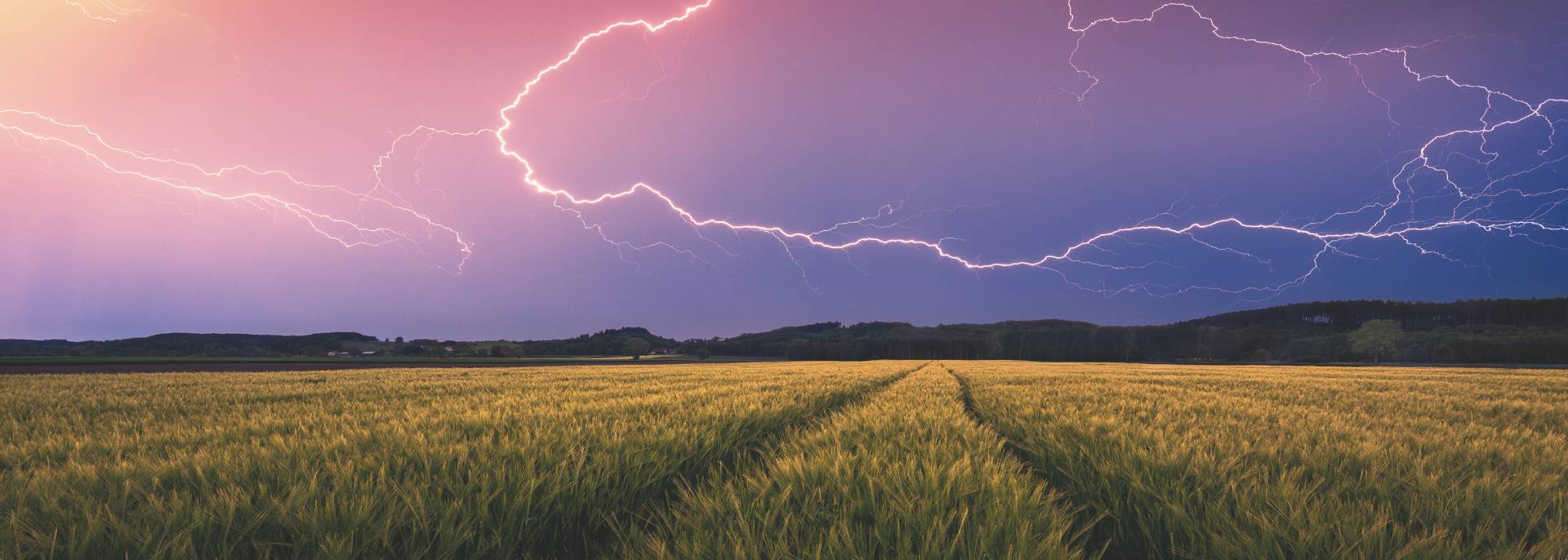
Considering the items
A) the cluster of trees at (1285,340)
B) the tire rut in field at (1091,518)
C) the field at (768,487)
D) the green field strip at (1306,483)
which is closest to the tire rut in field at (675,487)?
the field at (768,487)

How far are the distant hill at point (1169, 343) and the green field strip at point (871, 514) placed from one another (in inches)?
4118

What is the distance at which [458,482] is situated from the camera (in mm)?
2461

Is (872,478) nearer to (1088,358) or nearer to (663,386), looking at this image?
(663,386)

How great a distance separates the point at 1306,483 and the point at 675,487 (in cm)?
368

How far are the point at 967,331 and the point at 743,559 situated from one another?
491ft

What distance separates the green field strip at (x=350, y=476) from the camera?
1.81m

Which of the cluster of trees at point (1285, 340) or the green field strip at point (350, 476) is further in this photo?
the cluster of trees at point (1285, 340)

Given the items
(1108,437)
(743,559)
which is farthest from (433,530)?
(1108,437)

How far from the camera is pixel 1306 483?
108 inches

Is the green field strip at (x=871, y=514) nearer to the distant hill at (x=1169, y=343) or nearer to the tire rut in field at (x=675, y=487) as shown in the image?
the tire rut in field at (x=675, y=487)

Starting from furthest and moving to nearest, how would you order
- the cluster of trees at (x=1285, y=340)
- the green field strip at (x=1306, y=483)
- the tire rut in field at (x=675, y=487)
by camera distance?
1. the cluster of trees at (x=1285, y=340)
2. the tire rut in field at (x=675, y=487)
3. the green field strip at (x=1306, y=483)

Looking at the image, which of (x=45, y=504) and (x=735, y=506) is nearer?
(x=45, y=504)

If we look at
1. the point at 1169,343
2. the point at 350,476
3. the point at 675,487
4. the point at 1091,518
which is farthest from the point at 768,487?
the point at 1169,343

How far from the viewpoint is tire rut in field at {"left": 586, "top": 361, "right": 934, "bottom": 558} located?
91.1 inches
